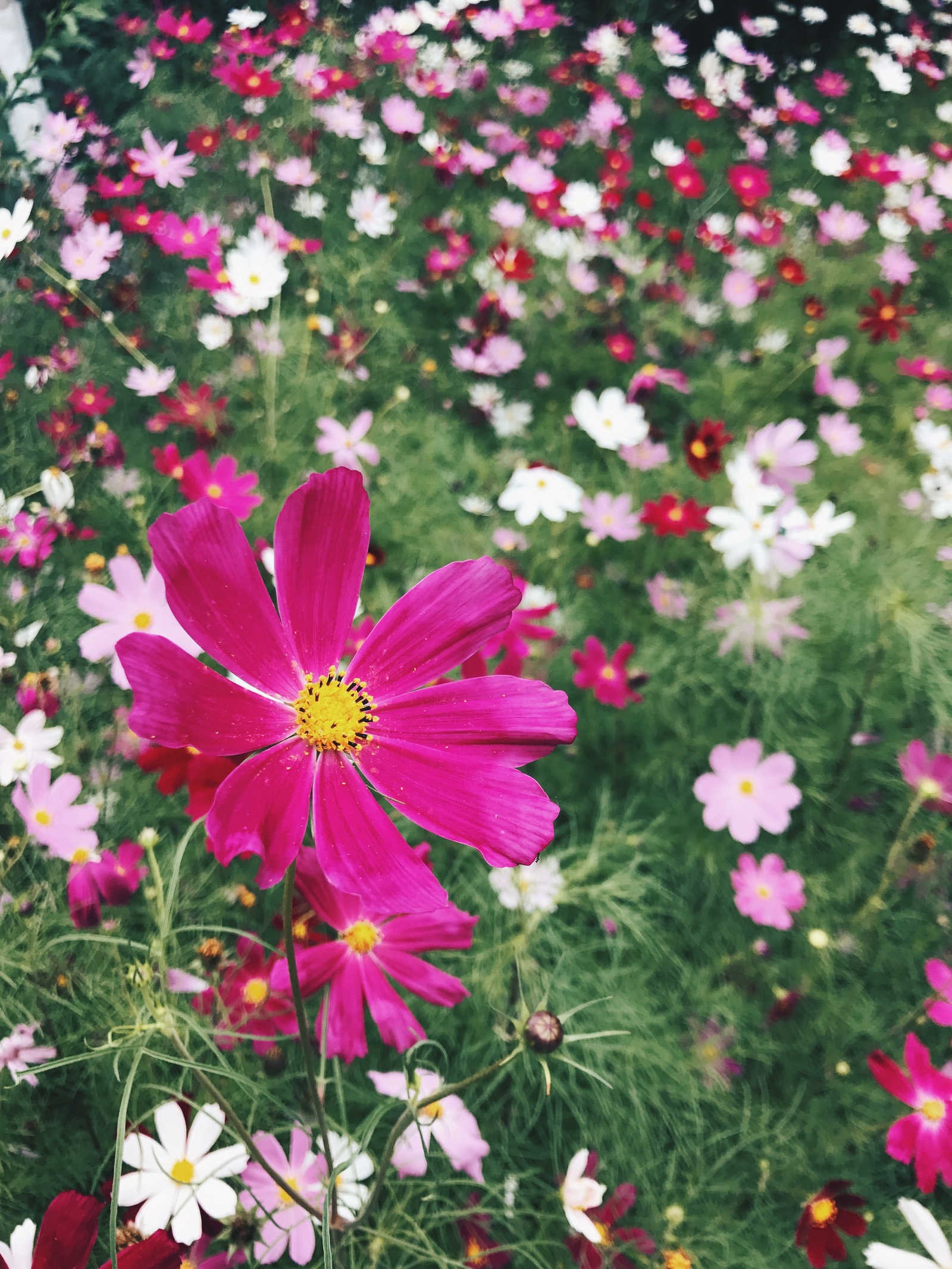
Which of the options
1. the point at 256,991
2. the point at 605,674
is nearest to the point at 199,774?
the point at 256,991

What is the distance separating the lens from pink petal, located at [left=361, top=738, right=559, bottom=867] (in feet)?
1.04

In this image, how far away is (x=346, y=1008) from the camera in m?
0.46

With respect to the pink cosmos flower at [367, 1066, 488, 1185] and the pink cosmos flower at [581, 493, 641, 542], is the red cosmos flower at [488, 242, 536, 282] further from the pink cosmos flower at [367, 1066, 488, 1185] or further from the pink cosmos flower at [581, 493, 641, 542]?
the pink cosmos flower at [367, 1066, 488, 1185]

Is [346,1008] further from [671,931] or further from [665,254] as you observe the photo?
[665,254]

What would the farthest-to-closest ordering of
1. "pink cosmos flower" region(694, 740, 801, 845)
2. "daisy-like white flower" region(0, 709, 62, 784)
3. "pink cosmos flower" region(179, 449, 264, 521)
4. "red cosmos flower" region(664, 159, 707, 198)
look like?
"red cosmos flower" region(664, 159, 707, 198) < "pink cosmos flower" region(694, 740, 801, 845) < "pink cosmos flower" region(179, 449, 264, 521) < "daisy-like white flower" region(0, 709, 62, 784)

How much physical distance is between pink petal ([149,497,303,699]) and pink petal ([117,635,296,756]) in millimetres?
18

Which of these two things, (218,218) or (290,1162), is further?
(218,218)

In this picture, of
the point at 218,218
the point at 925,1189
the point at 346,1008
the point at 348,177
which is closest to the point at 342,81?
the point at 348,177

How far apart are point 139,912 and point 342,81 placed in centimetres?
153

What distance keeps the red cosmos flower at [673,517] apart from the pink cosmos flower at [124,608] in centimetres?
65

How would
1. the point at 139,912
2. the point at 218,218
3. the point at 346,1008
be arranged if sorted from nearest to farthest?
the point at 346,1008 < the point at 139,912 < the point at 218,218

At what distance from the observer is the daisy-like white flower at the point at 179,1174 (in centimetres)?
43

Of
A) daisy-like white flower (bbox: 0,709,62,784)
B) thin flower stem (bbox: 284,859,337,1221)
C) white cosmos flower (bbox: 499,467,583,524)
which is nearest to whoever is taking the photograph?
thin flower stem (bbox: 284,859,337,1221)

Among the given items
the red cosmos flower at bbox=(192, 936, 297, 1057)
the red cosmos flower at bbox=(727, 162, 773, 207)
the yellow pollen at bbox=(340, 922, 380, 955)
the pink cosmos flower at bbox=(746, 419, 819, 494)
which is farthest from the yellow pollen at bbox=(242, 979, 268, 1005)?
the red cosmos flower at bbox=(727, 162, 773, 207)
